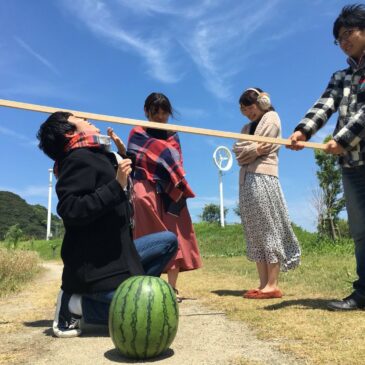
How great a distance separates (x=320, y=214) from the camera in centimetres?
1606

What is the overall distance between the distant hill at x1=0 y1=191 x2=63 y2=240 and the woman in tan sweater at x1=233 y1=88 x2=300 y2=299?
59.4 meters

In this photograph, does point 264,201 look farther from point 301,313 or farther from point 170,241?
point 170,241

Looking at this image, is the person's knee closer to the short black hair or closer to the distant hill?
the short black hair

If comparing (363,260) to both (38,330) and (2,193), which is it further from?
(2,193)

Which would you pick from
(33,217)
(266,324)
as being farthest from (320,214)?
(33,217)

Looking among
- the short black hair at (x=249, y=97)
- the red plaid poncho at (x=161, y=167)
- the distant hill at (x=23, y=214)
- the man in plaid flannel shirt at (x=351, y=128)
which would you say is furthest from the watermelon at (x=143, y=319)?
the distant hill at (x=23, y=214)

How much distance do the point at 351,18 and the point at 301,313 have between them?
8.22 ft

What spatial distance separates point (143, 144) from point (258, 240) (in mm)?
1610

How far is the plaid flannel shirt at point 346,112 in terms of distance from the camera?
370cm

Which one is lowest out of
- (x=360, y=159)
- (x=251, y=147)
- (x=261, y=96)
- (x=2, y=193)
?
A: (x=360, y=159)

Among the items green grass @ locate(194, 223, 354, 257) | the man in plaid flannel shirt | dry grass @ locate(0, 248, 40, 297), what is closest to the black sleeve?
the man in plaid flannel shirt

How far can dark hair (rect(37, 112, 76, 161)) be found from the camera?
3.32 m

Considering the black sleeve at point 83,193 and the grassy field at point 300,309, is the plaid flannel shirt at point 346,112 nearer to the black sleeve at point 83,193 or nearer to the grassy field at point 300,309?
the grassy field at point 300,309

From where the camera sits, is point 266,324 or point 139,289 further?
point 266,324
